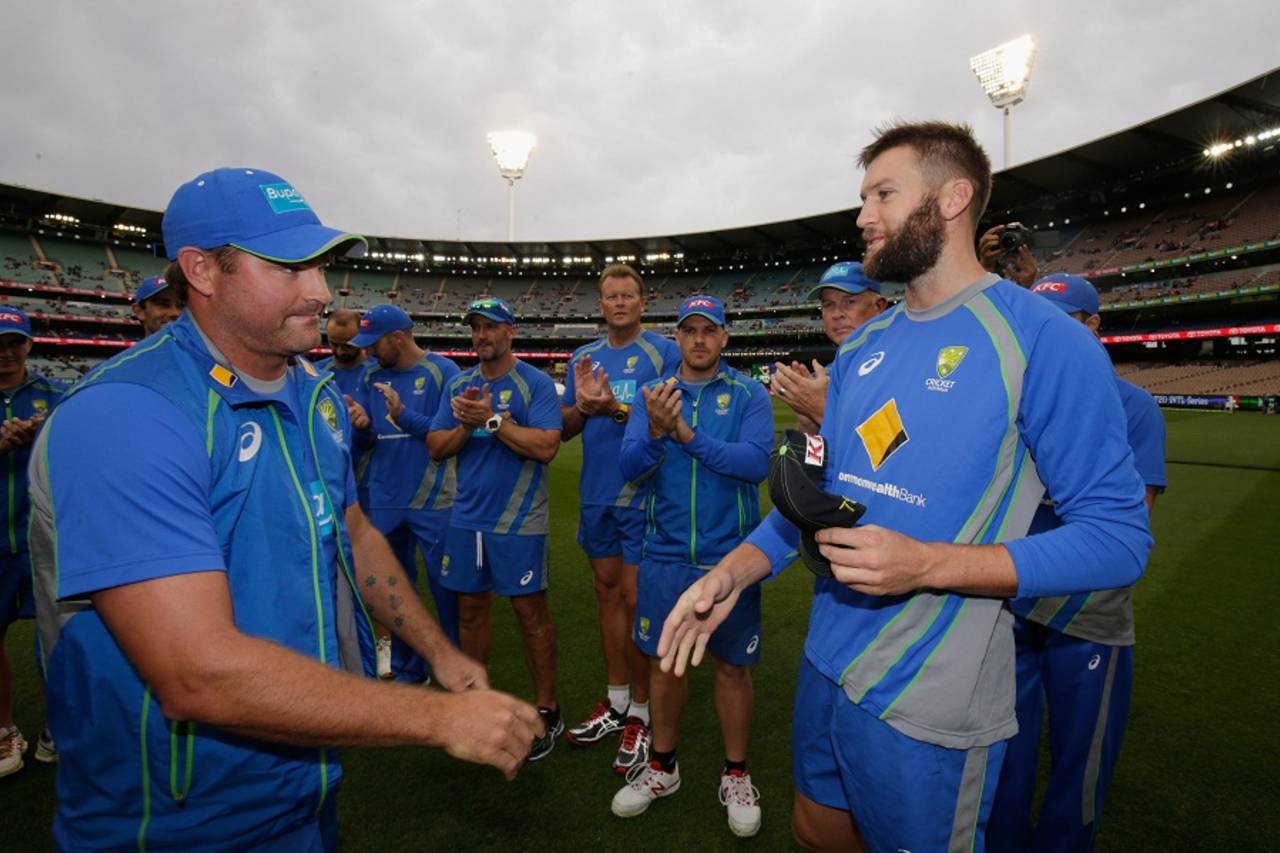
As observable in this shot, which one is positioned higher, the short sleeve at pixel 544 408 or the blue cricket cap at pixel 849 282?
the blue cricket cap at pixel 849 282

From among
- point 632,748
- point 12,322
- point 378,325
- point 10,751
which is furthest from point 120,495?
point 12,322

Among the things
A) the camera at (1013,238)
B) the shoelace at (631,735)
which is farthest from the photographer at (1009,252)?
the shoelace at (631,735)

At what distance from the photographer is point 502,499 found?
4.24 metres

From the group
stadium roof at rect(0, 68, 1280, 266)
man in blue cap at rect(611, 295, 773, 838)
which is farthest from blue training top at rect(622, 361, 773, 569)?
stadium roof at rect(0, 68, 1280, 266)

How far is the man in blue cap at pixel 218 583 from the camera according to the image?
126 centimetres

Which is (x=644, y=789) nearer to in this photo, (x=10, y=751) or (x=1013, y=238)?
(x=1013, y=238)

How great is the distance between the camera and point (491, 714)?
135cm

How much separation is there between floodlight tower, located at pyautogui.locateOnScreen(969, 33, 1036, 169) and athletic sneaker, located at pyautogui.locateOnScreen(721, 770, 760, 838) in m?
43.5

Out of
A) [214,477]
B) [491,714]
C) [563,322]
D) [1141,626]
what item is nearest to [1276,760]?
[1141,626]

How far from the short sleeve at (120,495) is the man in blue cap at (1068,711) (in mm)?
2755

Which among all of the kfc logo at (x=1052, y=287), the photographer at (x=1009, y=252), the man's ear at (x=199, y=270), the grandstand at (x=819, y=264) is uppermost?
the grandstand at (x=819, y=264)

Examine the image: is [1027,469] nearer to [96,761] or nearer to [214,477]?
[214,477]

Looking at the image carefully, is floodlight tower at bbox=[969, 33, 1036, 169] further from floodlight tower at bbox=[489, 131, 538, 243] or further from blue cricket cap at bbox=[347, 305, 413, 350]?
blue cricket cap at bbox=[347, 305, 413, 350]

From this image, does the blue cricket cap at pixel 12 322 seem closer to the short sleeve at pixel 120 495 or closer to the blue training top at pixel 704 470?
the short sleeve at pixel 120 495
